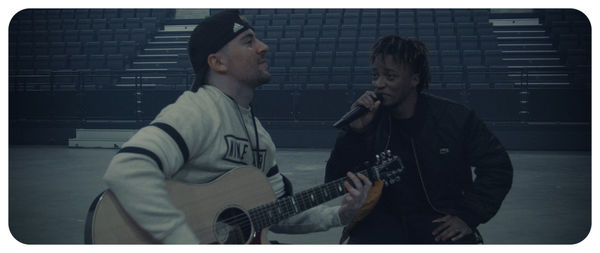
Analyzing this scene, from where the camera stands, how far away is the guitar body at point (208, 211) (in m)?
1.58

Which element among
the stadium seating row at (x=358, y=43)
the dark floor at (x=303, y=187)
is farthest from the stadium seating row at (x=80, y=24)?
the stadium seating row at (x=358, y=43)

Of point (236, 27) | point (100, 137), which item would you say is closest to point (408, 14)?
point (236, 27)

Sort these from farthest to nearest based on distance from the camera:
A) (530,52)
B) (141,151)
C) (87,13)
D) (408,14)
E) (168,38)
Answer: (168,38) < (530,52) < (408,14) < (87,13) < (141,151)

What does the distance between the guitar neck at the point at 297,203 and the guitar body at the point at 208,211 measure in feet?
0.09

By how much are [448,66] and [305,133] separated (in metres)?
2.41

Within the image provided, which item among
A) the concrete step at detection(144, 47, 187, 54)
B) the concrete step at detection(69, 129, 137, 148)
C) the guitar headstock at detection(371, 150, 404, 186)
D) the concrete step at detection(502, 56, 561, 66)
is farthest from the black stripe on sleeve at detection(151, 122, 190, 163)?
the concrete step at detection(69, 129, 137, 148)

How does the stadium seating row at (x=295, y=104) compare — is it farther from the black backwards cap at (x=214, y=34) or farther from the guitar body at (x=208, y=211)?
the guitar body at (x=208, y=211)

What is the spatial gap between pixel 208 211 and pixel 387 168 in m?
0.61

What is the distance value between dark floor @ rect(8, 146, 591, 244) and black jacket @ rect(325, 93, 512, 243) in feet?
1.69

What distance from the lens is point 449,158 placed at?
6.53 feet

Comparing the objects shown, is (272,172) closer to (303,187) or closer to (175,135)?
(175,135)

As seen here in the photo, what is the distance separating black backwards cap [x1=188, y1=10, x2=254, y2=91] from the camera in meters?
1.89

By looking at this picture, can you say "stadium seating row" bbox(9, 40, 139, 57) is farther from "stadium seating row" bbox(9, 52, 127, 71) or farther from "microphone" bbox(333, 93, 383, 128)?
"microphone" bbox(333, 93, 383, 128)
